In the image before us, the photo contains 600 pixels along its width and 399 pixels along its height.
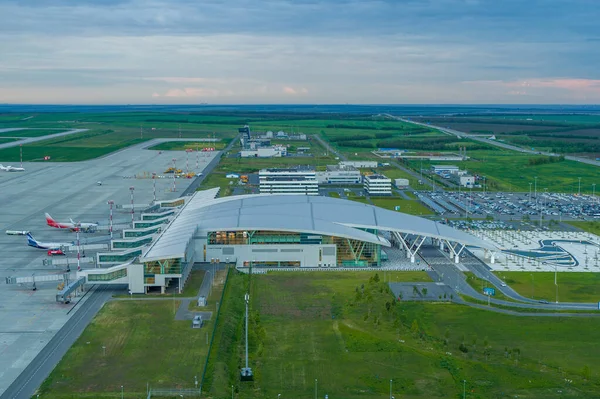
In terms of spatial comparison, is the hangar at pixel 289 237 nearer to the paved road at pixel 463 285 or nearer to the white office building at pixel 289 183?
the paved road at pixel 463 285

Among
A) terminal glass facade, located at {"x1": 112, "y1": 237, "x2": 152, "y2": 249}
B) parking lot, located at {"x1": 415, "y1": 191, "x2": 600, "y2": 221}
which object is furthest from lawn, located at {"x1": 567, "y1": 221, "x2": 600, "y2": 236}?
terminal glass facade, located at {"x1": 112, "y1": 237, "x2": 152, "y2": 249}

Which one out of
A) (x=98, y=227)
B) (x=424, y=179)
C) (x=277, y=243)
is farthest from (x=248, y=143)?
(x=277, y=243)

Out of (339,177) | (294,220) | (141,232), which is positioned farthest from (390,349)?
(339,177)

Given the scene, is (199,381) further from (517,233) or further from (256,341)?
(517,233)

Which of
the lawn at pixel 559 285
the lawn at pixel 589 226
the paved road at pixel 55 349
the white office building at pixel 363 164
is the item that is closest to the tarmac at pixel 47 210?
the paved road at pixel 55 349

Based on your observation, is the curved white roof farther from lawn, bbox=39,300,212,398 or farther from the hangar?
lawn, bbox=39,300,212,398
